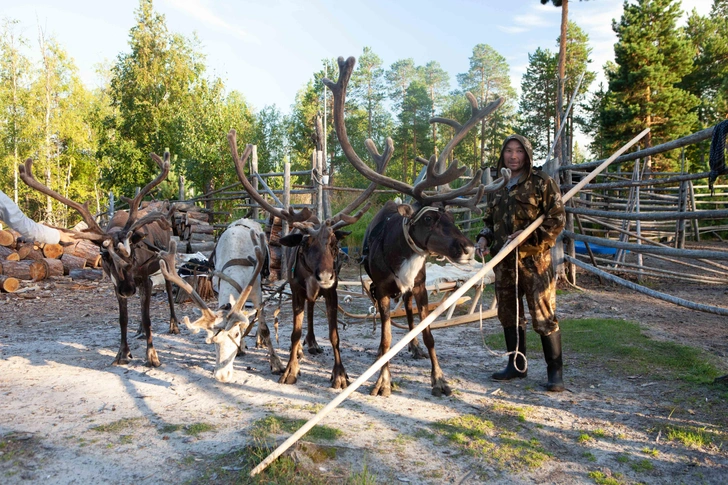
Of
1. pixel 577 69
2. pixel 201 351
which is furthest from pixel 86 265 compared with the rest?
pixel 577 69

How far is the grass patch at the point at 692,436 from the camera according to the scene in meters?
3.25

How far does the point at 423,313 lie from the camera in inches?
181

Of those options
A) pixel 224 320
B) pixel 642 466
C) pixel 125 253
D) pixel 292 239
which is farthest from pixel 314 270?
pixel 642 466

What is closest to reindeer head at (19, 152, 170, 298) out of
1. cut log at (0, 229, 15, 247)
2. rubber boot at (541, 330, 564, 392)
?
rubber boot at (541, 330, 564, 392)

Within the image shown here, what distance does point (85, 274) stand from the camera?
470 inches

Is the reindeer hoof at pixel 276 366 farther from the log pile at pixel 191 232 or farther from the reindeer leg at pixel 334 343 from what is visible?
the log pile at pixel 191 232

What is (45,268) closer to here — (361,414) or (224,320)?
(224,320)

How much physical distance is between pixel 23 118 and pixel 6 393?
28.1 m

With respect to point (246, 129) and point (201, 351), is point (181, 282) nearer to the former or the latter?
point (201, 351)

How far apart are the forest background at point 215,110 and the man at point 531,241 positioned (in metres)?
14.5

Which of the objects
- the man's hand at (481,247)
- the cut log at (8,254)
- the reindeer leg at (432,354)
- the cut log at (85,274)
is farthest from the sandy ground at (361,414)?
the cut log at (85,274)

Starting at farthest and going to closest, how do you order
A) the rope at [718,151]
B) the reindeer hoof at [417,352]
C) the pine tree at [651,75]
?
1. the pine tree at [651,75]
2. the reindeer hoof at [417,352]
3. the rope at [718,151]

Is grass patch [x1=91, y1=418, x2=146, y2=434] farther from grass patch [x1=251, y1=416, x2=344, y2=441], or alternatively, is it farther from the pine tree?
the pine tree

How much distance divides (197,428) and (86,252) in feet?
35.2
